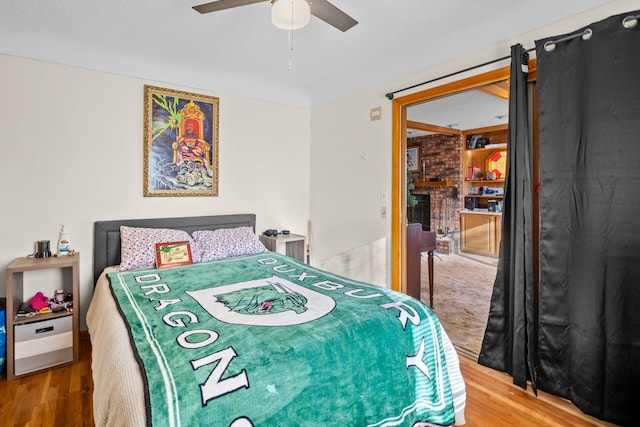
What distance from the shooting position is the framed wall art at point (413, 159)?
6.80 metres

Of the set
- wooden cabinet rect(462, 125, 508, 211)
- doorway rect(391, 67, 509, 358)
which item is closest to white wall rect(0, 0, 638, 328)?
doorway rect(391, 67, 509, 358)

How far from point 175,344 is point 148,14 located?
2.20 m

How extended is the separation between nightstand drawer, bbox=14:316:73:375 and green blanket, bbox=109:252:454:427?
29.0 inches

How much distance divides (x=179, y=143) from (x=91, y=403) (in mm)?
2250

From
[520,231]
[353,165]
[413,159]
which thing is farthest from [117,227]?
[413,159]

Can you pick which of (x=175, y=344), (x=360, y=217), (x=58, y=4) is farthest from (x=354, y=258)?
(x=58, y=4)

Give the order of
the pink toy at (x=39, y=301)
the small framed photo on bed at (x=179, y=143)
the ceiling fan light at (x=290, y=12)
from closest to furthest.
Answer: the ceiling fan light at (x=290, y=12) → the pink toy at (x=39, y=301) → the small framed photo on bed at (x=179, y=143)

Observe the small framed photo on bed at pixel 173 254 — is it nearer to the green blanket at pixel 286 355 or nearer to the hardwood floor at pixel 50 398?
the green blanket at pixel 286 355

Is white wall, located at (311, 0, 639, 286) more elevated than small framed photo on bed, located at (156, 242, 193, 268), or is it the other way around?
white wall, located at (311, 0, 639, 286)

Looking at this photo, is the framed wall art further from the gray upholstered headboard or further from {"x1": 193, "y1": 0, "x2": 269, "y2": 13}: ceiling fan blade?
{"x1": 193, "y1": 0, "x2": 269, "y2": 13}: ceiling fan blade

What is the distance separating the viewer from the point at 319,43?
2.76 m

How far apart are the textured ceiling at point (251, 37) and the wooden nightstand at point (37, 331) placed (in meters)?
1.67

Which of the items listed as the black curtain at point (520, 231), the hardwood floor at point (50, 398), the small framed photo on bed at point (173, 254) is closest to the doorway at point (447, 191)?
the black curtain at point (520, 231)

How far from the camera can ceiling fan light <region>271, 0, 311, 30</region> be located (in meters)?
1.63
